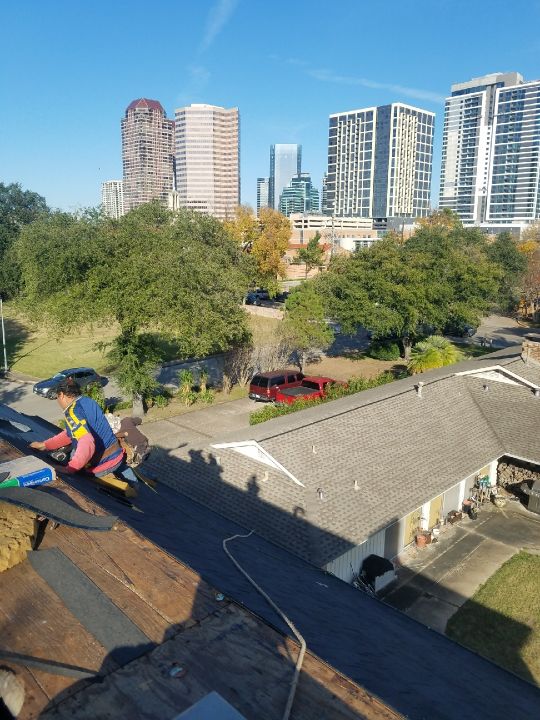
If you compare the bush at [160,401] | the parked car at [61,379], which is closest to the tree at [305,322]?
the bush at [160,401]

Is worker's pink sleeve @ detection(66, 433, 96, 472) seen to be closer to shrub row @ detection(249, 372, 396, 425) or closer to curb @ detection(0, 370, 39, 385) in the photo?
shrub row @ detection(249, 372, 396, 425)

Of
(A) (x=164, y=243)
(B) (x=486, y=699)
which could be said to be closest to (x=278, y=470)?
(B) (x=486, y=699)

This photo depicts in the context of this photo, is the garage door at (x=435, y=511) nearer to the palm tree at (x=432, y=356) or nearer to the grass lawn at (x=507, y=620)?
the grass lawn at (x=507, y=620)

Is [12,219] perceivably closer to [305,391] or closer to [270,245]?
[270,245]

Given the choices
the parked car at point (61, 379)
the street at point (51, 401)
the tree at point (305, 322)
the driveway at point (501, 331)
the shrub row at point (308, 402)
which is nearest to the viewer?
the shrub row at point (308, 402)

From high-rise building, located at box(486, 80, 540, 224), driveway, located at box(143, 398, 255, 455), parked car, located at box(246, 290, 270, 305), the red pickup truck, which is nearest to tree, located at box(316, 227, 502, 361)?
the red pickup truck

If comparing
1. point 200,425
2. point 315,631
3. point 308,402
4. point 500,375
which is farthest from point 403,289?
point 315,631
